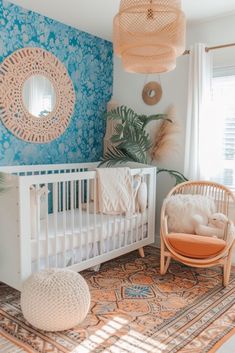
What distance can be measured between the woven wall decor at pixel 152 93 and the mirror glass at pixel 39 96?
3.54ft

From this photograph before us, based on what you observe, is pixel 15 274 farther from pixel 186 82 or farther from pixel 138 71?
pixel 186 82

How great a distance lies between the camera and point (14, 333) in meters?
2.05

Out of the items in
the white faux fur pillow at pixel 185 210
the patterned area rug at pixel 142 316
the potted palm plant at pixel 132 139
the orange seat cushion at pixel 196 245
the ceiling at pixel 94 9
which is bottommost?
the patterned area rug at pixel 142 316

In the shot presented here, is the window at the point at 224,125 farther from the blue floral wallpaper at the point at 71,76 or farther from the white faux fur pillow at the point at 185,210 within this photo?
the blue floral wallpaper at the point at 71,76

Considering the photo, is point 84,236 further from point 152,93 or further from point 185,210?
point 152,93

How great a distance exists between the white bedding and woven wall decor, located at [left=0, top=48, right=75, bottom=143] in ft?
2.91

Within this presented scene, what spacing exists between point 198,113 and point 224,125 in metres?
0.30

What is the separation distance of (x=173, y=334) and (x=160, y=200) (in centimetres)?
198

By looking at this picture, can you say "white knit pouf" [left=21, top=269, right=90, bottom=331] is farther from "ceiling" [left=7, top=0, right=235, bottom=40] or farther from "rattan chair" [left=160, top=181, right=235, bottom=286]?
"ceiling" [left=7, top=0, right=235, bottom=40]

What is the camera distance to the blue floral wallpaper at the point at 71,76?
3.07 meters

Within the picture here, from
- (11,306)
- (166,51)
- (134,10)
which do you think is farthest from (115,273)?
(134,10)

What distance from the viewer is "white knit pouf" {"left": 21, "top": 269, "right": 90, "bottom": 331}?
2.00m

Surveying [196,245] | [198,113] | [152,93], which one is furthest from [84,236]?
[152,93]

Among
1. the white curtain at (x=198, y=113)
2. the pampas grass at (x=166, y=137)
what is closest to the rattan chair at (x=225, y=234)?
the white curtain at (x=198, y=113)
